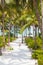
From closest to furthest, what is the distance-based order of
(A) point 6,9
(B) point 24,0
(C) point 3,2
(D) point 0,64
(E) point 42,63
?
(E) point 42,63 < (D) point 0,64 < (B) point 24,0 < (C) point 3,2 < (A) point 6,9

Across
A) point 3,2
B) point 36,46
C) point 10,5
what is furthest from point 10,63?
point 10,5

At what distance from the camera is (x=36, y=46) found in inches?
875

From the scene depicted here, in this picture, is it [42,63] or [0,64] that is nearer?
[42,63]

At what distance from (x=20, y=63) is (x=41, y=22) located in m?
3.12

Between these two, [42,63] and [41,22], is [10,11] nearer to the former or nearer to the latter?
[41,22]

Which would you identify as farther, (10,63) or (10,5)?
(10,5)

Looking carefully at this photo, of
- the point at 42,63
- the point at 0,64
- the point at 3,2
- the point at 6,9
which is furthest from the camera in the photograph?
the point at 6,9

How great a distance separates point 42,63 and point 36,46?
10845 millimetres

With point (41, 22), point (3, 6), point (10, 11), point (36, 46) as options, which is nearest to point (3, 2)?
point (3, 6)

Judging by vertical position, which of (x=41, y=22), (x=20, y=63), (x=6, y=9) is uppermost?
(x=6, y=9)

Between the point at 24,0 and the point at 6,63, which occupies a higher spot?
the point at 24,0

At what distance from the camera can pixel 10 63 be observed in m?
15.7

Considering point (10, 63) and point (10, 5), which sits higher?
point (10, 5)

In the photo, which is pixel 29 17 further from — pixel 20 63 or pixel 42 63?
pixel 42 63
